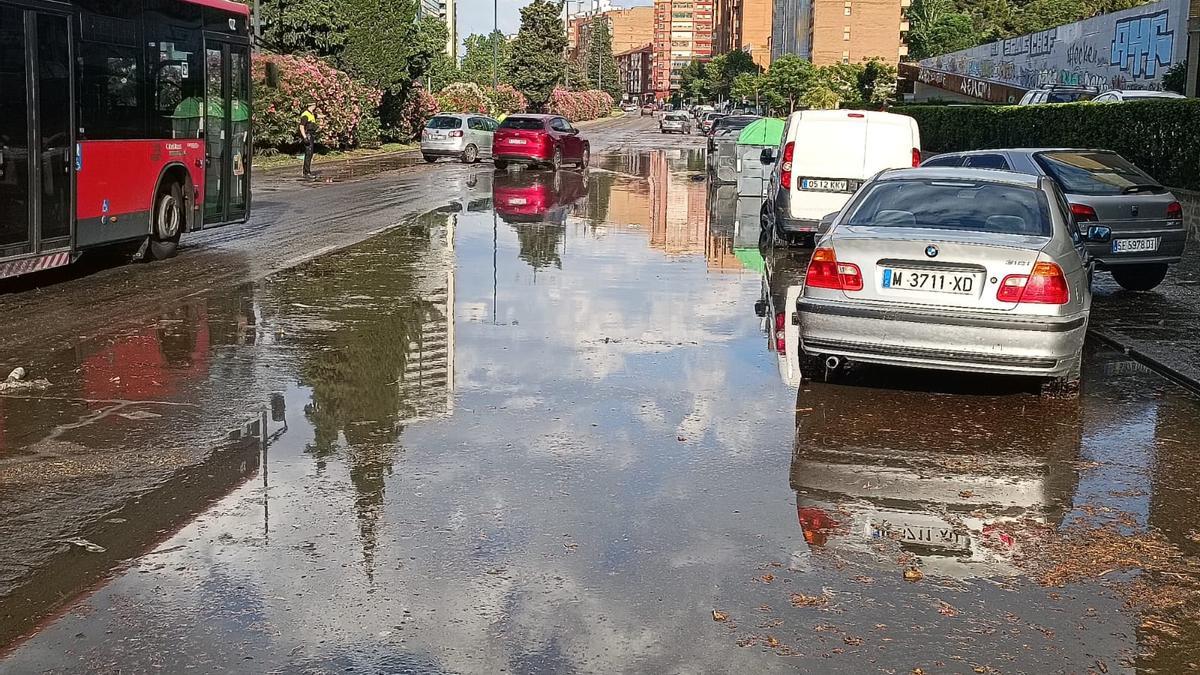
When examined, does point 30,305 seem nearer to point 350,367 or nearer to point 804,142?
point 350,367

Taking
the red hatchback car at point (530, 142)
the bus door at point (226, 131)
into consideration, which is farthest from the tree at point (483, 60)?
the bus door at point (226, 131)

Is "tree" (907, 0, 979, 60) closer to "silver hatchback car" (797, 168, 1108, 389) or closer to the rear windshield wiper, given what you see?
the rear windshield wiper

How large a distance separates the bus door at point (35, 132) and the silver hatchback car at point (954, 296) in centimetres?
712

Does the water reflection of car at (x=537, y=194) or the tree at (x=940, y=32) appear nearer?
the water reflection of car at (x=537, y=194)

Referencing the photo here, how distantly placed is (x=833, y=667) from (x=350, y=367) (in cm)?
559

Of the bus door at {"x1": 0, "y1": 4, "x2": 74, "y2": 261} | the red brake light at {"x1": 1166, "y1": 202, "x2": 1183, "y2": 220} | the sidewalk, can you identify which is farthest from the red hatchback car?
the bus door at {"x1": 0, "y1": 4, "x2": 74, "y2": 261}

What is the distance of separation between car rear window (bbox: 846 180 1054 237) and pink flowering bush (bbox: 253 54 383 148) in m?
29.0

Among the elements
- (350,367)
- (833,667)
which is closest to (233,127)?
(350,367)

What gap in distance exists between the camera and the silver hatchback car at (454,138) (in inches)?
1663

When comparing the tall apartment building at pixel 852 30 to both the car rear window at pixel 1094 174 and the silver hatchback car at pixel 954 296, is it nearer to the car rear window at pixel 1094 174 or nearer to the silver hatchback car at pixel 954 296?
the car rear window at pixel 1094 174

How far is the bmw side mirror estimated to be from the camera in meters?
13.6

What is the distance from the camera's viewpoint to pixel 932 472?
273 inches

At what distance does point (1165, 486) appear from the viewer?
679 centimetres

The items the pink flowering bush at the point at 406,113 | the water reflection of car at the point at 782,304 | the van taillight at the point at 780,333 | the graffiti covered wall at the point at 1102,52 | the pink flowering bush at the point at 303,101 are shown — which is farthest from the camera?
the pink flowering bush at the point at 406,113
